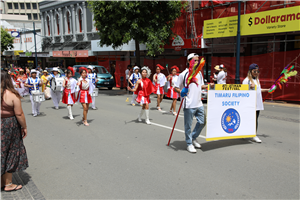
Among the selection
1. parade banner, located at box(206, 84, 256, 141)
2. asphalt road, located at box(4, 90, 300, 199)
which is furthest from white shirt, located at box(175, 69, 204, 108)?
asphalt road, located at box(4, 90, 300, 199)

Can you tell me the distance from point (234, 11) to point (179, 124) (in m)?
11.3

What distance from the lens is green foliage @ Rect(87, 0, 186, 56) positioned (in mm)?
16000

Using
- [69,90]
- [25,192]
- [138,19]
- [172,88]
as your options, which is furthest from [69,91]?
[138,19]

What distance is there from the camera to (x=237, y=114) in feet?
19.5

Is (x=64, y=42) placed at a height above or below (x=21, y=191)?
above

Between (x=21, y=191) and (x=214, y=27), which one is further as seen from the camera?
(x=214, y=27)

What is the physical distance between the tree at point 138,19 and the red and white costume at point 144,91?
326 inches

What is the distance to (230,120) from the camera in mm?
5855

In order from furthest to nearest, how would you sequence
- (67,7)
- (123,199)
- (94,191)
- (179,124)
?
(67,7)
(179,124)
(94,191)
(123,199)

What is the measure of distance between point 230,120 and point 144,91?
3407 mm

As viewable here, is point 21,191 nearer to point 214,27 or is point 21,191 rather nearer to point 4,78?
point 4,78

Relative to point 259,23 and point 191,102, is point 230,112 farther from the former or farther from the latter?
point 259,23

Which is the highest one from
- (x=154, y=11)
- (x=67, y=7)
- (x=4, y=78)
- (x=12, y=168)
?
(x=67, y=7)

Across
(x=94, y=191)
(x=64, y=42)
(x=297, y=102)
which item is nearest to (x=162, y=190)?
(x=94, y=191)
